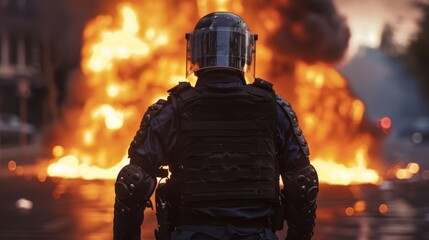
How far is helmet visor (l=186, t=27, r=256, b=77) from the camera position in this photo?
4031 millimetres

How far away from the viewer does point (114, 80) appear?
23188 millimetres

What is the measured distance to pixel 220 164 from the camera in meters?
3.88

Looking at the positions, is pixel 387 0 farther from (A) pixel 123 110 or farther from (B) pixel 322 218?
(B) pixel 322 218

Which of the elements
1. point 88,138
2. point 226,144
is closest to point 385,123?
point 88,138

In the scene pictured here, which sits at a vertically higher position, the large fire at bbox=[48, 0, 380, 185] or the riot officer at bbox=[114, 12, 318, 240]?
the large fire at bbox=[48, 0, 380, 185]

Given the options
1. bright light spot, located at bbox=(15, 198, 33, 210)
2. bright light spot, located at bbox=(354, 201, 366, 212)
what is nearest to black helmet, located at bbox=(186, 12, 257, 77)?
bright light spot, located at bbox=(354, 201, 366, 212)

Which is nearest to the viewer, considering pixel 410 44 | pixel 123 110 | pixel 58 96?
pixel 123 110

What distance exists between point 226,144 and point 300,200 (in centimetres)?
39

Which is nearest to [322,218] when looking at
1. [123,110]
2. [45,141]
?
[123,110]

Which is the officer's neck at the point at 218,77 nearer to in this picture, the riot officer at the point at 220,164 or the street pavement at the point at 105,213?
the riot officer at the point at 220,164

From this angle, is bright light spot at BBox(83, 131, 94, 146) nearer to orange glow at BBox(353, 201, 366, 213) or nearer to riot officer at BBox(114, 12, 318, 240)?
orange glow at BBox(353, 201, 366, 213)

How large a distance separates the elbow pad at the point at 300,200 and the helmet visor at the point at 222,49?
0.54m

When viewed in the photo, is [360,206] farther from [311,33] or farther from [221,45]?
[221,45]

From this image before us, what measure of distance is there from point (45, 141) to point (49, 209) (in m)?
11.4
